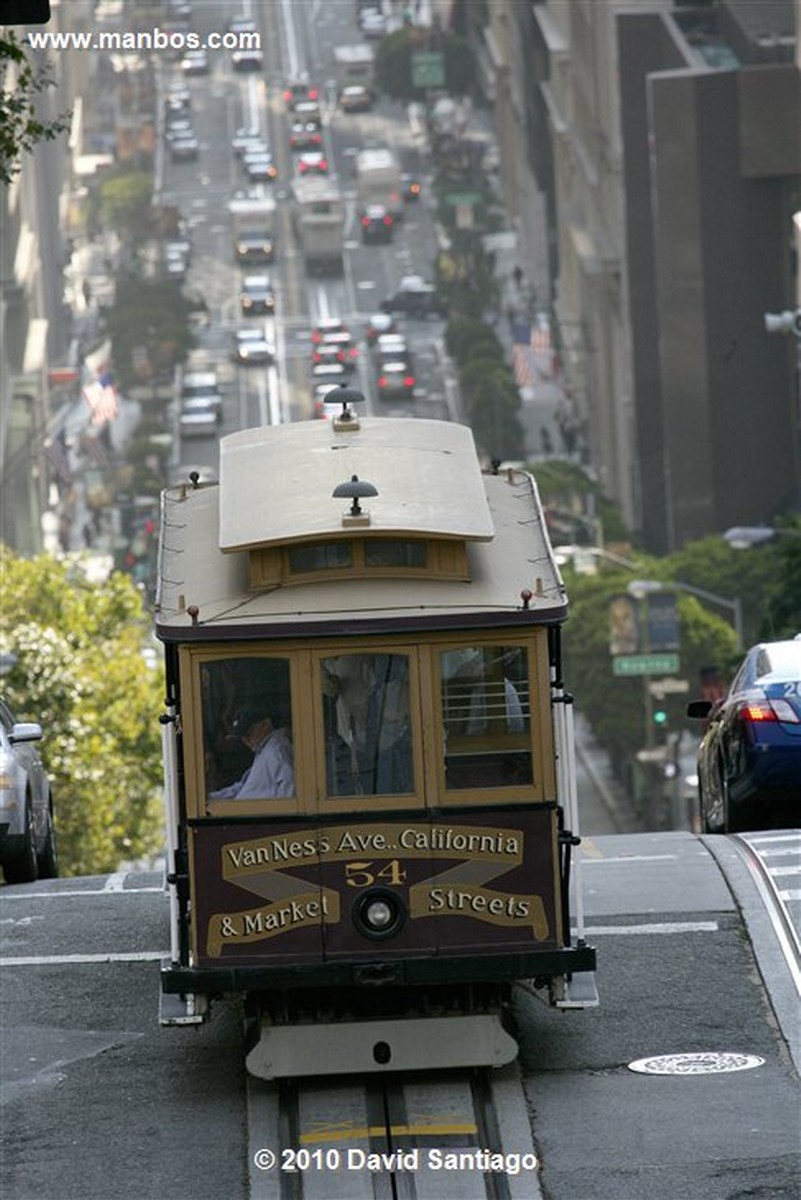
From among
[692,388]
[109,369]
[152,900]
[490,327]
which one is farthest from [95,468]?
[152,900]

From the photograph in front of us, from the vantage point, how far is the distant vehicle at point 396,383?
139625 millimetres

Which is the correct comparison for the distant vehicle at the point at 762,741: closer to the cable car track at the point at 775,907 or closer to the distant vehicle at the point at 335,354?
the cable car track at the point at 775,907

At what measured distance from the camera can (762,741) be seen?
803 inches

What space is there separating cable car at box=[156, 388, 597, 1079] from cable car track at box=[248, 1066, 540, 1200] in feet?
2.21

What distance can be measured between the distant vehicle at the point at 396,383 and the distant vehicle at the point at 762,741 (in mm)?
117634

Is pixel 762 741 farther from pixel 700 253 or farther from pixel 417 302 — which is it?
pixel 417 302

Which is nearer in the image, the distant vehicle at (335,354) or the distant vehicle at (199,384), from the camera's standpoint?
the distant vehicle at (199,384)

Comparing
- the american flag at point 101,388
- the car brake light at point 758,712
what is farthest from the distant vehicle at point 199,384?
the car brake light at point 758,712

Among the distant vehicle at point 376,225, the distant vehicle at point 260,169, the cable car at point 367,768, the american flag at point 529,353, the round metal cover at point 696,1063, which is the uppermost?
the distant vehicle at point 260,169

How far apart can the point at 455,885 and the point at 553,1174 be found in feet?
4.95

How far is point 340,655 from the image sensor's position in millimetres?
14438

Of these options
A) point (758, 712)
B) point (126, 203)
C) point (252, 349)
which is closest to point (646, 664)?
point (758, 712)

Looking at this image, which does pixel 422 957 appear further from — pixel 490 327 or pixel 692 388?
pixel 490 327

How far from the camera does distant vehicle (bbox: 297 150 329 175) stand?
171625 millimetres
